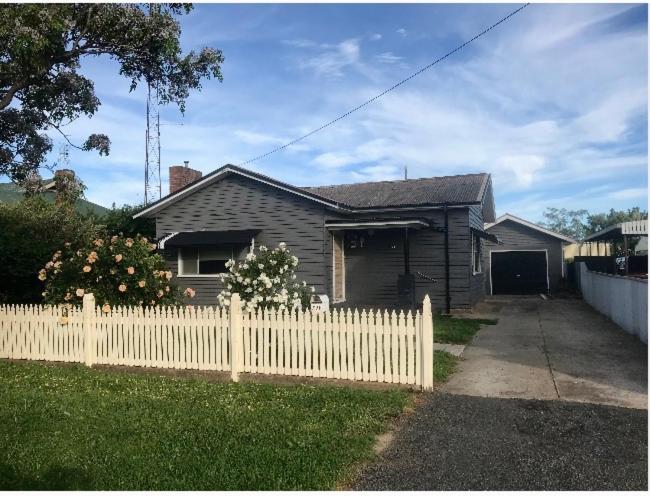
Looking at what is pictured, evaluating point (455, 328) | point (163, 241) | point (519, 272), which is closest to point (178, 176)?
point (163, 241)

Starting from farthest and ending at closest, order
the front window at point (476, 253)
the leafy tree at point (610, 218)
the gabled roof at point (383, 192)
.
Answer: the leafy tree at point (610, 218)
the front window at point (476, 253)
the gabled roof at point (383, 192)

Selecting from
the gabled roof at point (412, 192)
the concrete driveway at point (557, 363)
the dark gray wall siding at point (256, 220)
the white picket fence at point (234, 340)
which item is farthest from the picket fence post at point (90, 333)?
the gabled roof at point (412, 192)

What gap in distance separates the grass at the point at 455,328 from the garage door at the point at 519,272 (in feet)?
31.8

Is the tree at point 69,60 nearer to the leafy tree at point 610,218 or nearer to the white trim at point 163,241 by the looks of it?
the white trim at point 163,241

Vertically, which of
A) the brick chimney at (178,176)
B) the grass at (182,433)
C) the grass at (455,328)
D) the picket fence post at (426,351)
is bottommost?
the grass at (182,433)

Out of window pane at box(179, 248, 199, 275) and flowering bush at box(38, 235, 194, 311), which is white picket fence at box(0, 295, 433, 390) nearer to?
flowering bush at box(38, 235, 194, 311)

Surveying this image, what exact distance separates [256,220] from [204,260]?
6.97 ft

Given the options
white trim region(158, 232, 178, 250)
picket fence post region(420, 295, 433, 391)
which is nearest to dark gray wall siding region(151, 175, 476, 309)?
white trim region(158, 232, 178, 250)

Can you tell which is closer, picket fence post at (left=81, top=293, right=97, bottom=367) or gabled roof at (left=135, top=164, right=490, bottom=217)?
picket fence post at (left=81, top=293, right=97, bottom=367)

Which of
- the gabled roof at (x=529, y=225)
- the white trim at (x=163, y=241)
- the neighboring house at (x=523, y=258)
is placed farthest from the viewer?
the neighboring house at (x=523, y=258)

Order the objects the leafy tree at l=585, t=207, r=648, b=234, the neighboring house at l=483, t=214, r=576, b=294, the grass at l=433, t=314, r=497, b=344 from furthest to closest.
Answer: the leafy tree at l=585, t=207, r=648, b=234 < the neighboring house at l=483, t=214, r=576, b=294 < the grass at l=433, t=314, r=497, b=344

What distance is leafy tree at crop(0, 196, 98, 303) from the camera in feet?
44.7

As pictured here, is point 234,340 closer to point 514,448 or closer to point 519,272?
point 514,448

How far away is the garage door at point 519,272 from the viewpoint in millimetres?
23875
